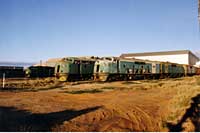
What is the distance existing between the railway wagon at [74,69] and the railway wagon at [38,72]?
11.5 metres

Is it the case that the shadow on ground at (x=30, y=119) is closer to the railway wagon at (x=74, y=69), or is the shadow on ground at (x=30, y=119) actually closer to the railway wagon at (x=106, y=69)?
the railway wagon at (x=106, y=69)

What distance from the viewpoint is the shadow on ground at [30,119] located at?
27.7 ft

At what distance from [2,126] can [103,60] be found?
22.5 m

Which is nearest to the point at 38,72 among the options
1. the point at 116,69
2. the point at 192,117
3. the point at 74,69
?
the point at 74,69

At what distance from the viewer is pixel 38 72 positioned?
42.0 m

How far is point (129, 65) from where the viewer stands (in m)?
31.9

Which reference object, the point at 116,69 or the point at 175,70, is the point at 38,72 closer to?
the point at 116,69

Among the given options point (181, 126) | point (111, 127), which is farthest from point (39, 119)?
point (181, 126)

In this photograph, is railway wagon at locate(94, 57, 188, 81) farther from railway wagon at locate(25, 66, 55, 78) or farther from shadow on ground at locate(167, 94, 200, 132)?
shadow on ground at locate(167, 94, 200, 132)

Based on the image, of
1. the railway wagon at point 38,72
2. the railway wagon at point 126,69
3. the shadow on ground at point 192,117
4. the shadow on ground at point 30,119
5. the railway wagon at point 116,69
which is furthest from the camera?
the railway wagon at point 38,72

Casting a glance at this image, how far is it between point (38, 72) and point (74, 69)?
1351cm

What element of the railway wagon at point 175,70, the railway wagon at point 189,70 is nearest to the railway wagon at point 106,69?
the railway wagon at point 175,70

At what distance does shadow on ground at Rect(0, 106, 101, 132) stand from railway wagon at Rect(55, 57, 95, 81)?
17873 millimetres

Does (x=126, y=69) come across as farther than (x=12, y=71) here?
No
